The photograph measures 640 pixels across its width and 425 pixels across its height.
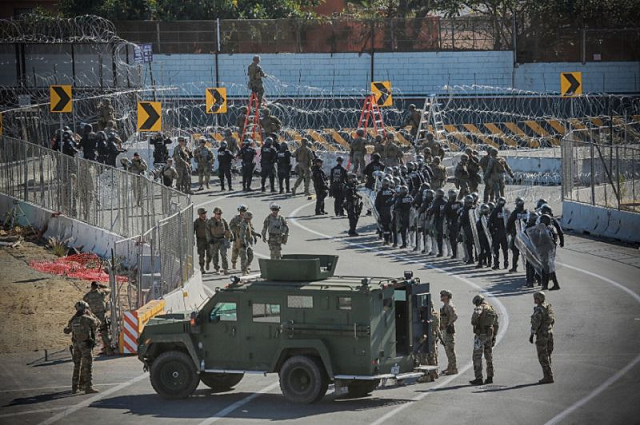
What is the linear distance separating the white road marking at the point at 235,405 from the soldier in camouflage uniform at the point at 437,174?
53.4 ft

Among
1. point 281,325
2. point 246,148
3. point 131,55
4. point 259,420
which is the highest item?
point 131,55

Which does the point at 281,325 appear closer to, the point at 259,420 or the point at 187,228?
the point at 259,420

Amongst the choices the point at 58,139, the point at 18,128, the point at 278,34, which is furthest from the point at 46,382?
the point at 278,34

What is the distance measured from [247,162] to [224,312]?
2200 cm

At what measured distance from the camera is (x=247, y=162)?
40.5 meters

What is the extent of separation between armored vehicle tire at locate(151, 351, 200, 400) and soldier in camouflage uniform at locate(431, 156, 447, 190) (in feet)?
57.4

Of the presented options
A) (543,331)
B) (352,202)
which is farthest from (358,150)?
(543,331)

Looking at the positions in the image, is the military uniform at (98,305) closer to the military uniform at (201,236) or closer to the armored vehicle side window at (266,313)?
the armored vehicle side window at (266,313)

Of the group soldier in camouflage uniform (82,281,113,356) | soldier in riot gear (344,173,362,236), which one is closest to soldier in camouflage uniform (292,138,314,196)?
soldier in riot gear (344,173,362,236)

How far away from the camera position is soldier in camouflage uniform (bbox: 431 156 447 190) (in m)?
35.3

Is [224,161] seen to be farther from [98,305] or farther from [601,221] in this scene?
[98,305]

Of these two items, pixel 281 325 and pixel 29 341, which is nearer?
pixel 281 325

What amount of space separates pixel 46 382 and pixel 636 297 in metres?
11.6

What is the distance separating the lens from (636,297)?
2583 centimetres
